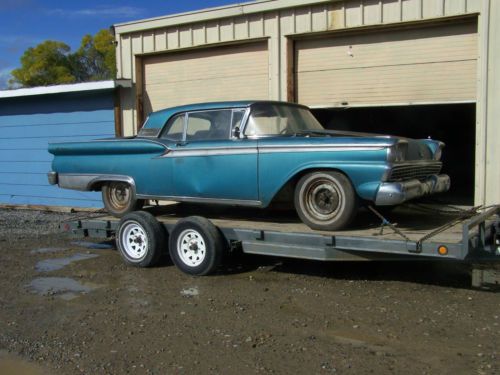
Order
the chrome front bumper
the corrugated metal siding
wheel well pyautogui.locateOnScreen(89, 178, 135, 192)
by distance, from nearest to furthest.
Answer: the chrome front bumper → wheel well pyautogui.locateOnScreen(89, 178, 135, 192) → the corrugated metal siding

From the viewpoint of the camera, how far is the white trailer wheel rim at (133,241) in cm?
729

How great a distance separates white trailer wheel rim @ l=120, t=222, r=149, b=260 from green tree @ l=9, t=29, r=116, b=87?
40.4 metres

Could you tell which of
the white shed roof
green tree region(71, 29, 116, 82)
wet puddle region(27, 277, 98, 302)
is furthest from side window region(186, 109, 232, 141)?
green tree region(71, 29, 116, 82)

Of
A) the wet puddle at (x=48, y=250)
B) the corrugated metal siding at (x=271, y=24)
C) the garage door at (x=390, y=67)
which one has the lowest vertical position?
the wet puddle at (x=48, y=250)

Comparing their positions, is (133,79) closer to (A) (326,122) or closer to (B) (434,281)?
(A) (326,122)

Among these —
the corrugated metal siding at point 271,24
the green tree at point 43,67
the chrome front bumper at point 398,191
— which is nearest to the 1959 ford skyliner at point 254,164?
the chrome front bumper at point 398,191

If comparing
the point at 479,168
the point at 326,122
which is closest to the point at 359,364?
the point at 479,168

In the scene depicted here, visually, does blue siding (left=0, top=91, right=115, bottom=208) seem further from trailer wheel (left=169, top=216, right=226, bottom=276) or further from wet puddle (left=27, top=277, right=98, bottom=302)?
trailer wheel (left=169, top=216, right=226, bottom=276)

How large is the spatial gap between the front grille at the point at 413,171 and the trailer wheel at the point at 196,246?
2.13 meters

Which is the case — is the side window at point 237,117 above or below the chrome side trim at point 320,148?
above

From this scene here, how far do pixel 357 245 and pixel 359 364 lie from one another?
64.4 inches

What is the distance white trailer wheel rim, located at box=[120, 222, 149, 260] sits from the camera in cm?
729

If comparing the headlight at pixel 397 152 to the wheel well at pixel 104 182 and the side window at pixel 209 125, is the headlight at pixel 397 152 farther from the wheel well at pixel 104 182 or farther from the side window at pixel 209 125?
the wheel well at pixel 104 182

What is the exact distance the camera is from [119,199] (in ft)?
25.9
